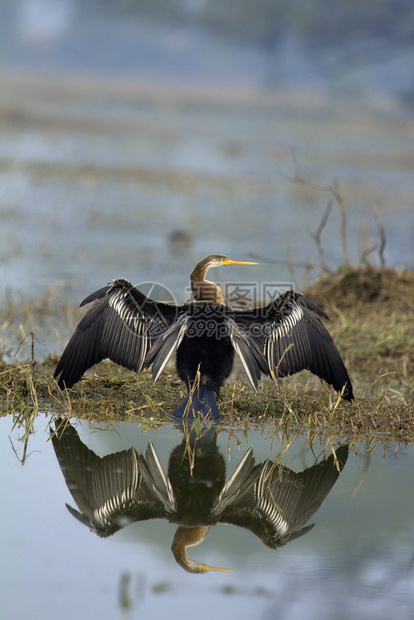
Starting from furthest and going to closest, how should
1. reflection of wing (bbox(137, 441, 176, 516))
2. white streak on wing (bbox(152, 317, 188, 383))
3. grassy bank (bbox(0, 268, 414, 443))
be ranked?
grassy bank (bbox(0, 268, 414, 443)) < white streak on wing (bbox(152, 317, 188, 383)) < reflection of wing (bbox(137, 441, 176, 516))

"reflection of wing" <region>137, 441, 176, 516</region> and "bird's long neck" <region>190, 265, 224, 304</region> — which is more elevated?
"bird's long neck" <region>190, 265, 224, 304</region>

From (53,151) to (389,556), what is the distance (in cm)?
1873

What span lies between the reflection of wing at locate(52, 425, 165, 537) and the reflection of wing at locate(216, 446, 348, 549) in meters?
0.38

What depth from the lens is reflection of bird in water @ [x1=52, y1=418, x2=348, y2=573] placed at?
3.37 metres

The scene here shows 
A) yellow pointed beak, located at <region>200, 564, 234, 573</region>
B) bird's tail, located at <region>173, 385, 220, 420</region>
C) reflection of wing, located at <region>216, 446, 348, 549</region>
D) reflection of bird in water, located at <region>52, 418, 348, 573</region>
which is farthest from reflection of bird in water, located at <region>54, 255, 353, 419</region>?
yellow pointed beak, located at <region>200, 564, 234, 573</region>

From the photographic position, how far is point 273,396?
16.7 feet

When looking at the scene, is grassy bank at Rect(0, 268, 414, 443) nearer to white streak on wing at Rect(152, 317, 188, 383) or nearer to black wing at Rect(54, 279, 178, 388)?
black wing at Rect(54, 279, 178, 388)

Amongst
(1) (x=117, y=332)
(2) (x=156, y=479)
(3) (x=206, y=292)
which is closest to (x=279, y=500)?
(2) (x=156, y=479)

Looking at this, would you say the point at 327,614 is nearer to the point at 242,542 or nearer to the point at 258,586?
the point at 258,586

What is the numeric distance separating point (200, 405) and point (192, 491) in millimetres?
804

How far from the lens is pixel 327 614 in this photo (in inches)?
106

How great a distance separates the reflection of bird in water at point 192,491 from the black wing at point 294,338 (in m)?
0.66

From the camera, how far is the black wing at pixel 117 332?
476 cm

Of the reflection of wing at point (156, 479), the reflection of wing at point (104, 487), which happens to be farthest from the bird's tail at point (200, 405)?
the reflection of wing at point (104, 487)
